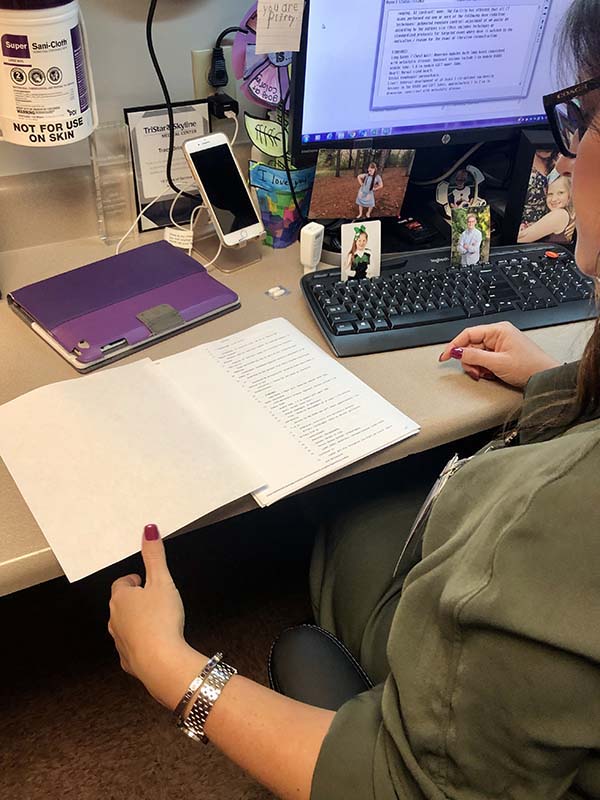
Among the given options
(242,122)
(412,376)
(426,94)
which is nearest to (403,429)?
(412,376)

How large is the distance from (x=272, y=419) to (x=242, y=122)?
67 cm

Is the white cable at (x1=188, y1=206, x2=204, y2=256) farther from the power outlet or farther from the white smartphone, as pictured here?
the power outlet

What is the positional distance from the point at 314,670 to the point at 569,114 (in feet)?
1.99

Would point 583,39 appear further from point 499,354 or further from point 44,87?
point 44,87

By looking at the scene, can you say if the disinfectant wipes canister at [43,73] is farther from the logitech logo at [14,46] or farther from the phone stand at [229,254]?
the phone stand at [229,254]

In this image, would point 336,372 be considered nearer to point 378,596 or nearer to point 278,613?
point 378,596

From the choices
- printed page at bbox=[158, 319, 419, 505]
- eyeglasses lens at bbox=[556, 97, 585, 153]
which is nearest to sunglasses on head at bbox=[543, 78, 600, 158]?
eyeglasses lens at bbox=[556, 97, 585, 153]

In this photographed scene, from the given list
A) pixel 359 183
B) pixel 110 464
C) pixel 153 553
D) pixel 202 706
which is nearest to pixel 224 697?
pixel 202 706

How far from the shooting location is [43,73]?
96 centimetres

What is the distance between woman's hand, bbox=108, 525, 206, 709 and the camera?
71cm

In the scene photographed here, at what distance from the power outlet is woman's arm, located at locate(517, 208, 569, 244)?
0.55m

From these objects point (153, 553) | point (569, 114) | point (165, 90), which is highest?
point (569, 114)

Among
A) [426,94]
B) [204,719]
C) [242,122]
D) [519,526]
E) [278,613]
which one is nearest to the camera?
[519,526]

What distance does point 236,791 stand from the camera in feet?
3.96
